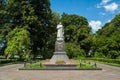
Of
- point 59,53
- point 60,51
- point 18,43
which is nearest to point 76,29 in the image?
point 18,43

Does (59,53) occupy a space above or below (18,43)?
below

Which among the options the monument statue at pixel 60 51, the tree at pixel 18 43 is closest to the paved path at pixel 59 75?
the monument statue at pixel 60 51

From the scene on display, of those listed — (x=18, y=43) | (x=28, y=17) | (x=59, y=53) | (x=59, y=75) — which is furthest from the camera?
(x=28, y=17)

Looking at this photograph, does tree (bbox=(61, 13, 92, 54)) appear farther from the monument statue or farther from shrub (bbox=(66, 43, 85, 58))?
the monument statue

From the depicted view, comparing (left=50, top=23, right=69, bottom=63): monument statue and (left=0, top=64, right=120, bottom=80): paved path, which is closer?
(left=0, top=64, right=120, bottom=80): paved path

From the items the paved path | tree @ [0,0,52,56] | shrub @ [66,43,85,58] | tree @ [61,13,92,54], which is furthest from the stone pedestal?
tree @ [61,13,92,54]

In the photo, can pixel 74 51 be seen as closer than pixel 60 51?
No

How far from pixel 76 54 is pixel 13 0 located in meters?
29.5

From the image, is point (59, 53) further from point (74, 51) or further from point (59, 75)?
point (74, 51)

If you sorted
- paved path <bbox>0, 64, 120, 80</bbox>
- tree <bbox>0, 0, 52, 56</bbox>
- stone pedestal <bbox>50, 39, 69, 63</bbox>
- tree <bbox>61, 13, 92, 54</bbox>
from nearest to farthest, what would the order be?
paved path <bbox>0, 64, 120, 80</bbox>, stone pedestal <bbox>50, 39, 69, 63</bbox>, tree <bbox>0, 0, 52, 56</bbox>, tree <bbox>61, 13, 92, 54</bbox>

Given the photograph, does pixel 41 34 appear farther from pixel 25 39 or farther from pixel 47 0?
pixel 25 39

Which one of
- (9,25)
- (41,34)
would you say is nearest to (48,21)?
(41,34)

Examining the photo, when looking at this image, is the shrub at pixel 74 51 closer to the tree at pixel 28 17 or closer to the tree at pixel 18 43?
the tree at pixel 28 17

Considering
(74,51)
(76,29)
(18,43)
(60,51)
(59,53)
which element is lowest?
(59,53)
